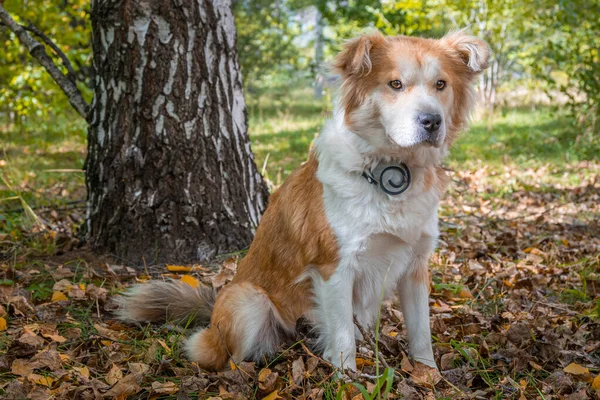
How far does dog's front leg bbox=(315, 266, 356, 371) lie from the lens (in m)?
Answer: 2.36

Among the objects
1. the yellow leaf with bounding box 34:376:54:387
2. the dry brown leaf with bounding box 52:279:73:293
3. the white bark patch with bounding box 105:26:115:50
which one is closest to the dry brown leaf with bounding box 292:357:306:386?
the yellow leaf with bounding box 34:376:54:387

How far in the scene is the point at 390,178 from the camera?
236 centimetres

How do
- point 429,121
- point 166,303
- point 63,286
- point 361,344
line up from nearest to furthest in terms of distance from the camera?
point 429,121
point 361,344
point 166,303
point 63,286

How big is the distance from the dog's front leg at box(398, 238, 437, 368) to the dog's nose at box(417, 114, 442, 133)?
57cm

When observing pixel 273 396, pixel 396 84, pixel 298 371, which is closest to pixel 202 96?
pixel 396 84

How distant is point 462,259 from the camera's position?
394 centimetres

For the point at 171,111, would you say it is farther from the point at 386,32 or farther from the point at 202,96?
the point at 386,32

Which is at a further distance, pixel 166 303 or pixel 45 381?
pixel 166 303

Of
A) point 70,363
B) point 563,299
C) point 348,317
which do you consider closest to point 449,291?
point 563,299

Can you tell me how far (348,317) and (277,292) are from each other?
389mm

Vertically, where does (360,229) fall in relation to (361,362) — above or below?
above

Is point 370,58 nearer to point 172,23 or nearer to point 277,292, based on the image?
point 277,292

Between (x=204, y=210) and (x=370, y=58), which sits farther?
(x=204, y=210)

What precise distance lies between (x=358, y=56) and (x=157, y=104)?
151 centimetres
